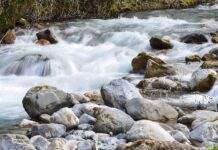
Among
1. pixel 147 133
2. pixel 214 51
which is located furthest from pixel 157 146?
pixel 214 51

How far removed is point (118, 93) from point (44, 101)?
1366mm

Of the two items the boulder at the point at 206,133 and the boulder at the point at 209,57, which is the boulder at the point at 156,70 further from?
the boulder at the point at 206,133

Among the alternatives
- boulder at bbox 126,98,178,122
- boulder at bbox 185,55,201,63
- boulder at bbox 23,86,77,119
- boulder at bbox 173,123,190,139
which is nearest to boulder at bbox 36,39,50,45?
boulder at bbox 185,55,201,63

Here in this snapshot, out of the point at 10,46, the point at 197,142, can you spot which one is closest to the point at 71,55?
the point at 10,46

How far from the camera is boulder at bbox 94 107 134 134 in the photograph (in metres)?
7.30

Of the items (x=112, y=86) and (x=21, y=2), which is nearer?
(x=21, y=2)

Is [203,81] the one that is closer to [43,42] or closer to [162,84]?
[162,84]

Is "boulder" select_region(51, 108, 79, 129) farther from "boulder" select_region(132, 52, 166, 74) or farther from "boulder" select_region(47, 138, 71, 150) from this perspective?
"boulder" select_region(132, 52, 166, 74)

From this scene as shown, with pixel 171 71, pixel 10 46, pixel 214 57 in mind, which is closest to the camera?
pixel 171 71

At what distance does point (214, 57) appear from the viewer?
1345 cm

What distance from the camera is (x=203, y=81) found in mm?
10461

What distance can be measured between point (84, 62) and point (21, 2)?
10393mm

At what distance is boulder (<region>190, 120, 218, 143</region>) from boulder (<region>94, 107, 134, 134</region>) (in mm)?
1017

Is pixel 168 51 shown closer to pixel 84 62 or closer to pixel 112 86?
pixel 84 62
